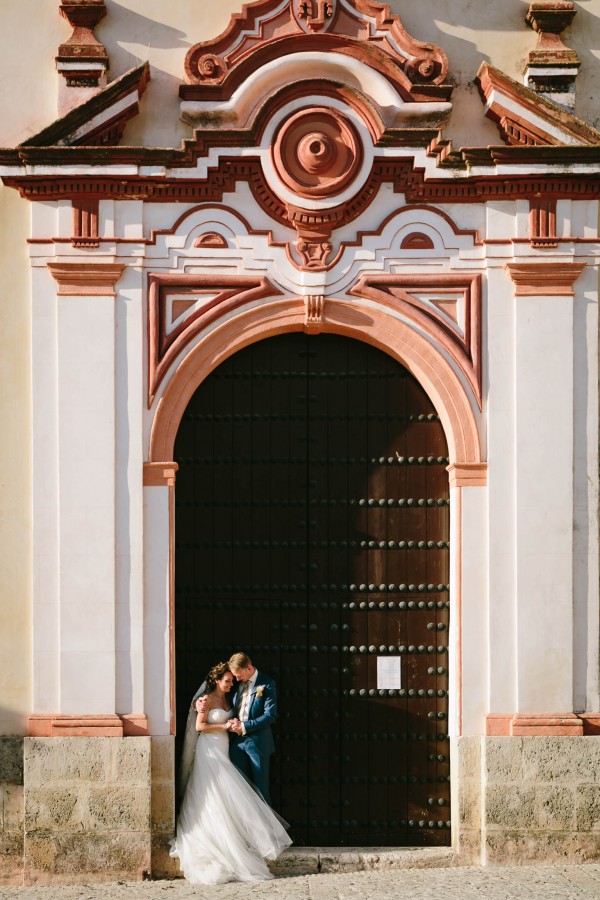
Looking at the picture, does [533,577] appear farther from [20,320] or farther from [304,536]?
[20,320]

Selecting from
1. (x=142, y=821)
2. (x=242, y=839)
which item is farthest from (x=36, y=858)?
(x=242, y=839)

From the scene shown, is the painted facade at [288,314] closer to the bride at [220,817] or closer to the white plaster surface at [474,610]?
the white plaster surface at [474,610]

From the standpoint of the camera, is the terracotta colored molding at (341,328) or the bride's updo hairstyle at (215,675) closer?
the bride's updo hairstyle at (215,675)

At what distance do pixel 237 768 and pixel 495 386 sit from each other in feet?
9.42

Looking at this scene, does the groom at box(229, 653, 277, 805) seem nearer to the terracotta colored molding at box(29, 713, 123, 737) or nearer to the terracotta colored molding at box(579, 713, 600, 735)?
the terracotta colored molding at box(29, 713, 123, 737)

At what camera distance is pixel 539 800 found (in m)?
9.61

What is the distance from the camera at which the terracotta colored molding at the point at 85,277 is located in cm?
973

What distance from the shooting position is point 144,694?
971 cm

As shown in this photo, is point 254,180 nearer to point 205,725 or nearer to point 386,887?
point 205,725

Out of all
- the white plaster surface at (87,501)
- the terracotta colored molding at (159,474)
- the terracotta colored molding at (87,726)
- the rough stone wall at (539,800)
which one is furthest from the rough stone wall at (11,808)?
the rough stone wall at (539,800)

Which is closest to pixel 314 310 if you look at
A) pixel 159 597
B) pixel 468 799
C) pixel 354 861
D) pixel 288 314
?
pixel 288 314

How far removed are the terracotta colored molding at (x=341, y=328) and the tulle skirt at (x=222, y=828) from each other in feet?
6.39

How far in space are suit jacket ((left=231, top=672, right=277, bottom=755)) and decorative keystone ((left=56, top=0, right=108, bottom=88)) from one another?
3.90 m

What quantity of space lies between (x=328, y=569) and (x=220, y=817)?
169 centimetres
